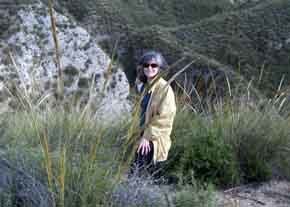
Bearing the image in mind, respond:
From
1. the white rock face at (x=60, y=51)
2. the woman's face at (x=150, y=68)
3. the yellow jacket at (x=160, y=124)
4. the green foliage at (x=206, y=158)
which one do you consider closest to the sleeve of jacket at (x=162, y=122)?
the yellow jacket at (x=160, y=124)

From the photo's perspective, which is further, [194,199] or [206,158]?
[206,158]

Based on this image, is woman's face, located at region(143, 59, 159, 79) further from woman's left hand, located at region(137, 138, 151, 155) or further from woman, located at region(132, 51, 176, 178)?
woman's left hand, located at region(137, 138, 151, 155)

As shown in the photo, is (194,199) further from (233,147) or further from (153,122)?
(233,147)

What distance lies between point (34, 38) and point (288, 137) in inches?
617

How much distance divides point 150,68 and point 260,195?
1773 millimetres

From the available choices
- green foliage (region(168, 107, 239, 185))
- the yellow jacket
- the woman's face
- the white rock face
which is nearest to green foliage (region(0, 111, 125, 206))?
the yellow jacket

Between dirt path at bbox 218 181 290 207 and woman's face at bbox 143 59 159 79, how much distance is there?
4.02 feet

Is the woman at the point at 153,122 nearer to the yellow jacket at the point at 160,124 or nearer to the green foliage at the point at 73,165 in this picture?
the yellow jacket at the point at 160,124

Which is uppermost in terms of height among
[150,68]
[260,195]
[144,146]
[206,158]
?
[150,68]

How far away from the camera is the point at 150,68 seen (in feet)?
14.4

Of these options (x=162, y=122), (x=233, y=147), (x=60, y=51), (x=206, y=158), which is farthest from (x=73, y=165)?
(x=60, y=51)

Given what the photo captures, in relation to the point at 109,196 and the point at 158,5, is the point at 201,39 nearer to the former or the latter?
the point at 158,5

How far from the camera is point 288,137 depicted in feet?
19.2

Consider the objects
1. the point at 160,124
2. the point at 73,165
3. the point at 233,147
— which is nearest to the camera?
the point at 73,165
